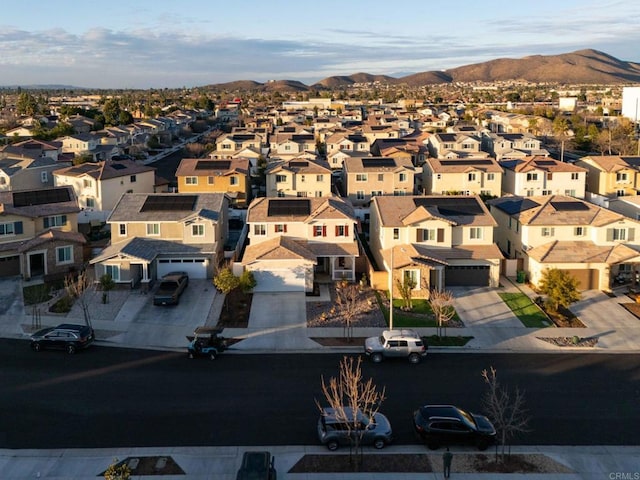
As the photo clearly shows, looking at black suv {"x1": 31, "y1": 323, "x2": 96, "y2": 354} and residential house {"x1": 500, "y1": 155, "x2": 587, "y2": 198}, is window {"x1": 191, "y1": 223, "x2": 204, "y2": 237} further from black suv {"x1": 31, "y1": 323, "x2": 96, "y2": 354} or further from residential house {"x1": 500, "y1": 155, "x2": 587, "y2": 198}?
residential house {"x1": 500, "y1": 155, "x2": 587, "y2": 198}

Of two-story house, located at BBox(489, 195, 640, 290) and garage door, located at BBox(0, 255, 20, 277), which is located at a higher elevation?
two-story house, located at BBox(489, 195, 640, 290)

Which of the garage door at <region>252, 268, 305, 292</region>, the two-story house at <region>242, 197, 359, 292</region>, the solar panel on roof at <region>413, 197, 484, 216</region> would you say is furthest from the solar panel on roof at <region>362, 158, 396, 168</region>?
the garage door at <region>252, 268, 305, 292</region>

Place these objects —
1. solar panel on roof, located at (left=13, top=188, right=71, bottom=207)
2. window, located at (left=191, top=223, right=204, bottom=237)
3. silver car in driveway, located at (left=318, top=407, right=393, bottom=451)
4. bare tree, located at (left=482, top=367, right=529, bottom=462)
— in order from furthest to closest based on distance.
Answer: solar panel on roof, located at (left=13, top=188, right=71, bottom=207)
window, located at (left=191, top=223, right=204, bottom=237)
silver car in driveway, located at (left=318, top=407, right=393, bottom=451)
bare tree, located at (left=482, top=367, right=529, bottom=462)

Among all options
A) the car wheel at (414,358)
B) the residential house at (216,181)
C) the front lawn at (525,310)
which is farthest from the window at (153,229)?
the front lawn at (525,310)

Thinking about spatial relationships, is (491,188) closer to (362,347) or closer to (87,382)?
(362,347)

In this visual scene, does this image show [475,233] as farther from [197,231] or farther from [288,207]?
[197,231]

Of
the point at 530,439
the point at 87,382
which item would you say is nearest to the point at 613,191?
the point at 530,439
